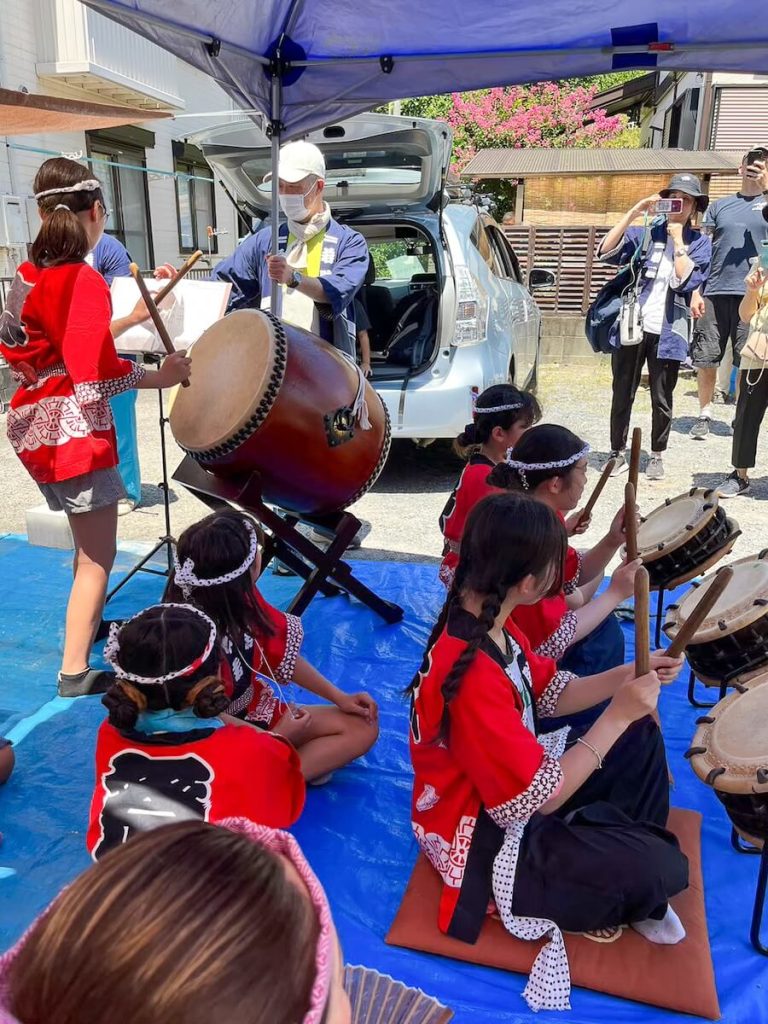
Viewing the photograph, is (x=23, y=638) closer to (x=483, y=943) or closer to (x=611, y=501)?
(x=483, y=943)

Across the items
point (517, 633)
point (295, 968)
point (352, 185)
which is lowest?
point (517, 633)

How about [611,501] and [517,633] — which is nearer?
[517,633]

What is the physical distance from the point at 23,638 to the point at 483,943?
208cm

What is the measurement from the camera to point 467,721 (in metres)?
1.52

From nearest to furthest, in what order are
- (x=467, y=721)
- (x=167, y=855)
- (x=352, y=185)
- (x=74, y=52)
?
(x=167, y=855)
(x=467, y=721)
(x=352, y=185)
(x=74, y=52)

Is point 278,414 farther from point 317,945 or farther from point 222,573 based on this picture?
point 317,945

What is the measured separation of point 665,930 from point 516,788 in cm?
48

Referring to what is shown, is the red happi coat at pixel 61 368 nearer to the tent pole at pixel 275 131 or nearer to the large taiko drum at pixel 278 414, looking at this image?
the large taiko drum at pixel 278 414

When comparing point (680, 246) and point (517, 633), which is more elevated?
point (680, 246)

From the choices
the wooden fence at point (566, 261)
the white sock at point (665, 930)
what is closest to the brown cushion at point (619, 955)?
the white sock at point (665, 930)

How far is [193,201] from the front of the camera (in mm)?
12367

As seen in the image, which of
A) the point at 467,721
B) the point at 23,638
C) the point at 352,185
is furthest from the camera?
the point at 352,185

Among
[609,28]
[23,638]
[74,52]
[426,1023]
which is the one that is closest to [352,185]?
[609,28]

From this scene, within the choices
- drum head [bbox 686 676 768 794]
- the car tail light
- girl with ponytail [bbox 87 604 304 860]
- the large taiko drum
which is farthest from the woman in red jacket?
the car tail light
